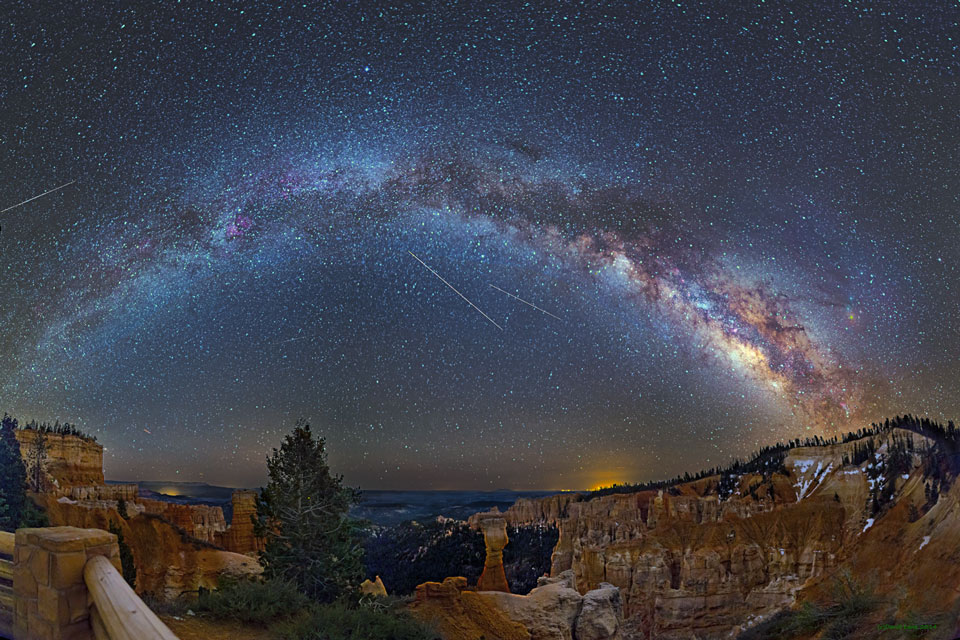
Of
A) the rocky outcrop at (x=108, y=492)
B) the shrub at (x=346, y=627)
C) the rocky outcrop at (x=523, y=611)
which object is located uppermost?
the shrub at (x=346, y=627)

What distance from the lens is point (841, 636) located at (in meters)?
21.7

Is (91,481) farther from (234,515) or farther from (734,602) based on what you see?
(734,602)

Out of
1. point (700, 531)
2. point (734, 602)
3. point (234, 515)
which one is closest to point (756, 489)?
point (700, 531)

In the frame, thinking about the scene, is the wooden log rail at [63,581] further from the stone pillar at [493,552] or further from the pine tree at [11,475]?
the stone pillar at [493,552]

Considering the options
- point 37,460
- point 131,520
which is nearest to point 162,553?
point 131,520

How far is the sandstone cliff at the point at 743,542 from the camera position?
1421 inches

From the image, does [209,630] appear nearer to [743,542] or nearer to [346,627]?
[346,627]

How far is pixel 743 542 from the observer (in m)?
42.5

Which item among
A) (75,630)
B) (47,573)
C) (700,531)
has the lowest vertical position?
(700,531)

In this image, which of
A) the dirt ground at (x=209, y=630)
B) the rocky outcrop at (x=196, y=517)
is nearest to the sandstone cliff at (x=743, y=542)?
the rocky outcrop at (x=196, y=517)

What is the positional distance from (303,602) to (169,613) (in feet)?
7.76

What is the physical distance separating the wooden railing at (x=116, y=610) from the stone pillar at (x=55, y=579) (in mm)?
66

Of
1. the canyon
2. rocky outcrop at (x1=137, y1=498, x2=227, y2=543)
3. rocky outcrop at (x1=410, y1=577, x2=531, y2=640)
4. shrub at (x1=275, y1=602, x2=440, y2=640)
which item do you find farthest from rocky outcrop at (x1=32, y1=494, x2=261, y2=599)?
shrub at (x1=275, y1=602, x2=440, y2=640)

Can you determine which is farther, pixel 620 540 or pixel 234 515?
pixel 620 540
